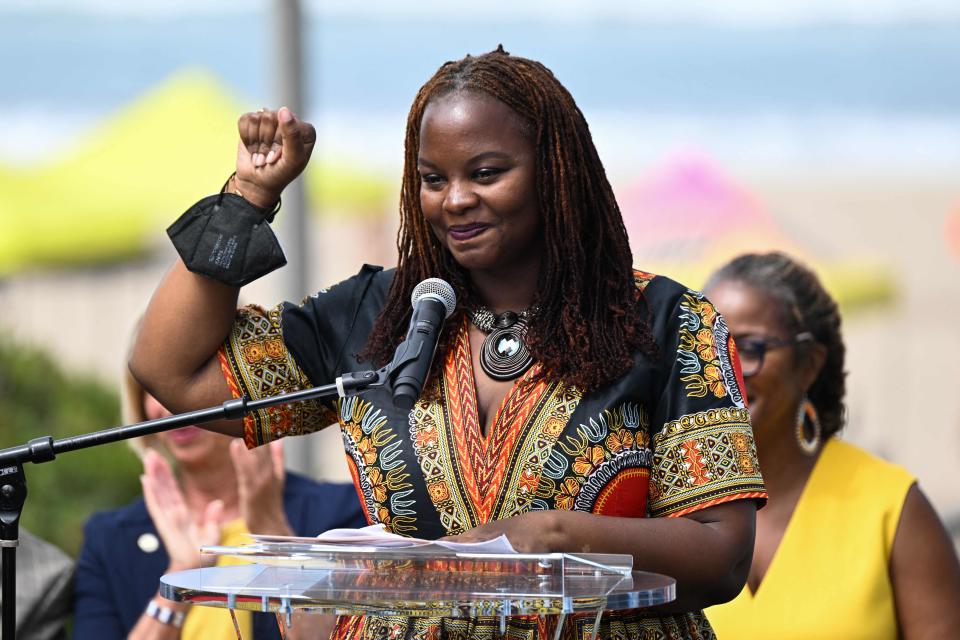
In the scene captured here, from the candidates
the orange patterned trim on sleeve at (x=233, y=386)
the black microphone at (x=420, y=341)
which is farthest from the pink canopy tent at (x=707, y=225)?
the black microphone at (x=420, y=341)

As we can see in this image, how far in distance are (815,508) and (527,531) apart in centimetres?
180

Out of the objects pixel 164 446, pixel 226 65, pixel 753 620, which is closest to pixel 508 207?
pixel 753 620

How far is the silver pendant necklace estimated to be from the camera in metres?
2.44

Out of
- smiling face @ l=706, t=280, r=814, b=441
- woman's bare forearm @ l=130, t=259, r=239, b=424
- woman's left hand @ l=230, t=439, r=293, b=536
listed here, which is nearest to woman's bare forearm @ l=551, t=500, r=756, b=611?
woman's bare forearm @ l=130, t=259, r=239, b=424

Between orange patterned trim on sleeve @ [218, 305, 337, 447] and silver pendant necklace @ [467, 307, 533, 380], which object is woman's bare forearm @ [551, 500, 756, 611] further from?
orange patterned trim on sleeve @ [218, 305, 337, 447]

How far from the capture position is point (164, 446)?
437cm

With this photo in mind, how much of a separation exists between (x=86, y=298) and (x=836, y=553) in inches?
205

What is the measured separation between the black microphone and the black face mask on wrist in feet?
0.90

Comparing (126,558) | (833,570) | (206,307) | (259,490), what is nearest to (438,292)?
(206,307)

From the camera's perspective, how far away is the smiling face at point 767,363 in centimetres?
381

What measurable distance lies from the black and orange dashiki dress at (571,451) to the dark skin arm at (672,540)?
0.16 ft

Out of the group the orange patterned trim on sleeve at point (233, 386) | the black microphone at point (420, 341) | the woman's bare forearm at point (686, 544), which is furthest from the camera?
the orange patterned trim on sleeve at point (233, 386)

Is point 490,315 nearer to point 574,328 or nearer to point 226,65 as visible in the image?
point 574,328

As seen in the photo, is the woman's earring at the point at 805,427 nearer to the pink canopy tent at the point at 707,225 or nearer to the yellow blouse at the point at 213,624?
the yellow blouse at the point at 213,624
